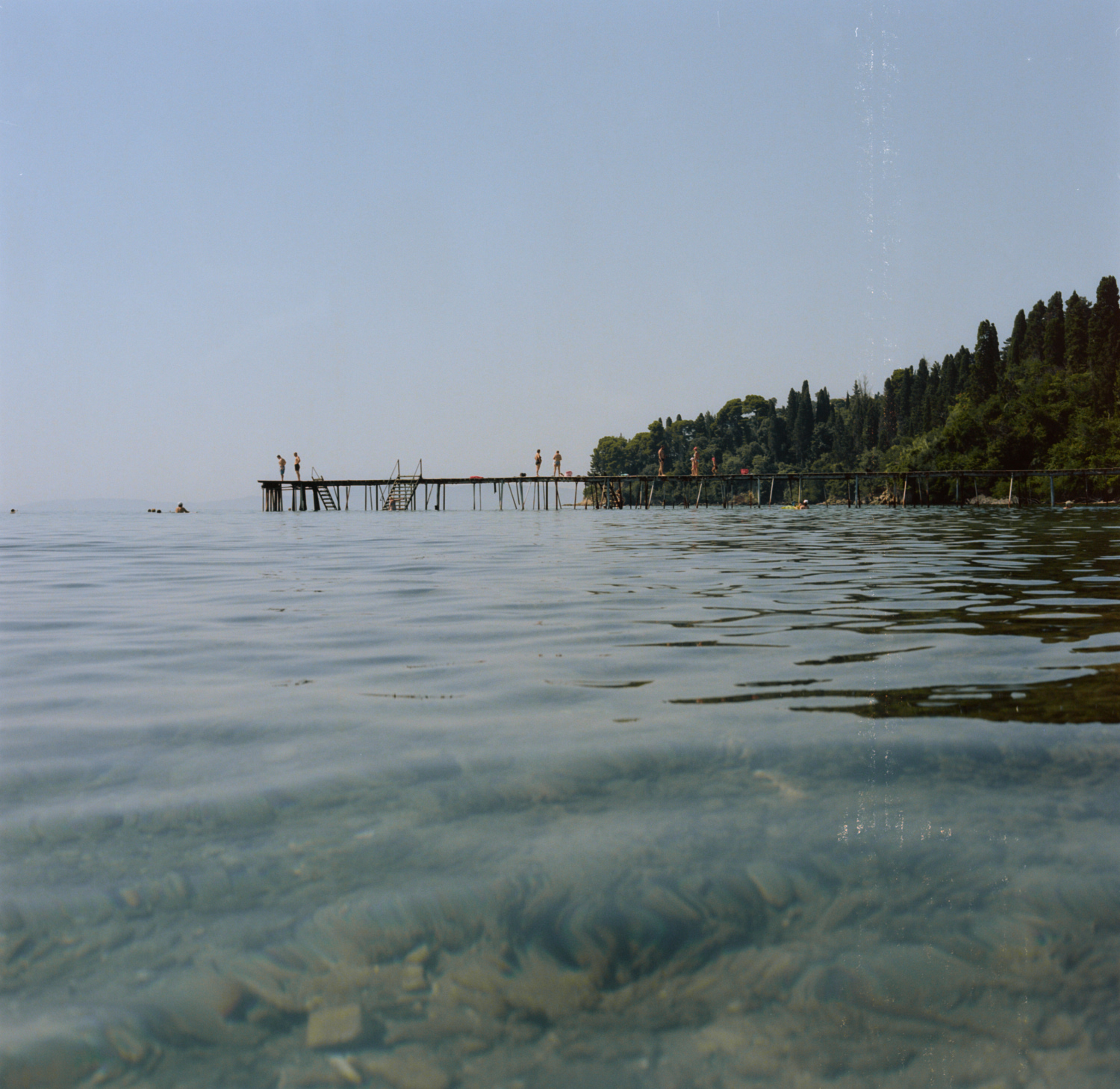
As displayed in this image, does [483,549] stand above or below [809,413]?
below

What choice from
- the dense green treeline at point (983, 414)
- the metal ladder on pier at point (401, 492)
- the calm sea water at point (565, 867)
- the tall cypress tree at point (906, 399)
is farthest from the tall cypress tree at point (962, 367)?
the calm sea water at point (565, 867)

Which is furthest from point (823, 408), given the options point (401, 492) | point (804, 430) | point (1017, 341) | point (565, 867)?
point (565, 867)

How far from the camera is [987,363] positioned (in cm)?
10369

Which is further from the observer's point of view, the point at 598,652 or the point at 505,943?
the point at 598,652

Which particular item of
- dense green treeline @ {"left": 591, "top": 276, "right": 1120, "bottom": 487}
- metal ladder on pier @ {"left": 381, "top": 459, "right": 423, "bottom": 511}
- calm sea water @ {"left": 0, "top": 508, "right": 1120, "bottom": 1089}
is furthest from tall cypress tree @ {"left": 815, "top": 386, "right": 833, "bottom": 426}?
calm sea water @ {"left": 0, "top": 508, "right": 1120, "bottom": 1089}

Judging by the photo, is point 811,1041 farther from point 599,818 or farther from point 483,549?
point 483,549

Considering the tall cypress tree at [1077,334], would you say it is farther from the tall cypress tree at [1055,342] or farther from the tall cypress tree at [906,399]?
the tall cypress tree at [906,399]

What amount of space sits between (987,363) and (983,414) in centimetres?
2166

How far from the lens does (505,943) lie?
208 cm

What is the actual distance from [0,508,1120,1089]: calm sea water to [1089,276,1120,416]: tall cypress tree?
92365mm

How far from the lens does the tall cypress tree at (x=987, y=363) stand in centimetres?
10294

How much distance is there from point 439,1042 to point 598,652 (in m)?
4.31

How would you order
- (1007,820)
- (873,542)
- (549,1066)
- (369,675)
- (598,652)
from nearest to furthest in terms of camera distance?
(549,1066) → (1007,820) → (369,675) → (598,652) → (873,542)

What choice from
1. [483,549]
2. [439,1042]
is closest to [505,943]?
[439,1042]
